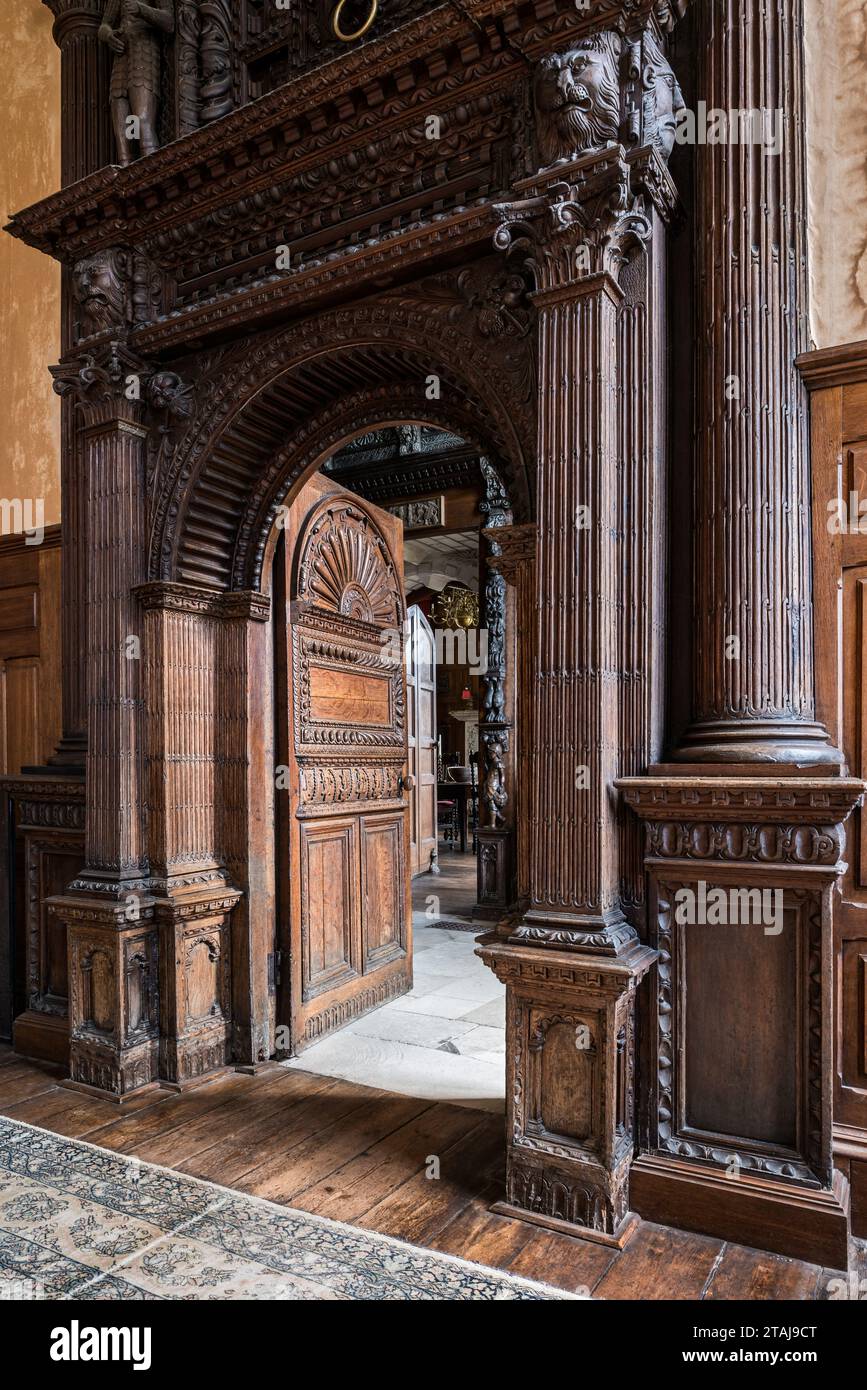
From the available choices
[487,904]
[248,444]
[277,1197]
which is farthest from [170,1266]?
[487,904]

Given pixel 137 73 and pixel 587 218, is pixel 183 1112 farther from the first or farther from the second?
pixel 137 73

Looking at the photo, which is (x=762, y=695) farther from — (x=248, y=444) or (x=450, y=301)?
(x=248, y=444)

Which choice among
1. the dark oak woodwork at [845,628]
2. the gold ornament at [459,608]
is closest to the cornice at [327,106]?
the dark oak woodwork at [845,628]

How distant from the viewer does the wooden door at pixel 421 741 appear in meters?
9.76

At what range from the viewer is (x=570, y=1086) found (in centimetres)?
244

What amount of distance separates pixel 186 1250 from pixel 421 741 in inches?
314

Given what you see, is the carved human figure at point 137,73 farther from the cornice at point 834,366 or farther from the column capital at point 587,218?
the cornice at point 834,366

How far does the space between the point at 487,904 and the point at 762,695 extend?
508 cm

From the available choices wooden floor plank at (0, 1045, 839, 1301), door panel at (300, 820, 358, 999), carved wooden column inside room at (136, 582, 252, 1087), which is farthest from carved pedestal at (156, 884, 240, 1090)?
door panel at (300, 820, 358, 999)

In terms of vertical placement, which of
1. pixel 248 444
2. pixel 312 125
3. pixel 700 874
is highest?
pixel 312 125

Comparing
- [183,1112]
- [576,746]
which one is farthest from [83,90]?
[183,1112]

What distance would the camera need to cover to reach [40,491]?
14.8ft

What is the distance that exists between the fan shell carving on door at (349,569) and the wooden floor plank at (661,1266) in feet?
9.22

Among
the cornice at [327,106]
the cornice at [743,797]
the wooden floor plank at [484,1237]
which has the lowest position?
the wooden floor plank at [484,1237]
